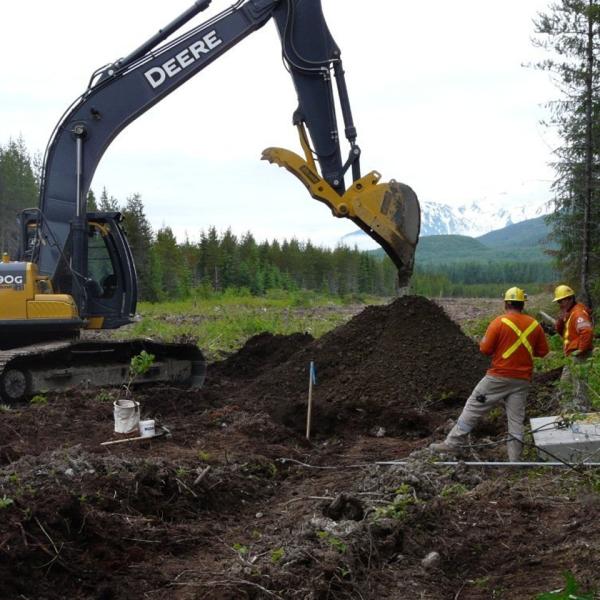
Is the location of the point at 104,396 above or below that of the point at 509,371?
below

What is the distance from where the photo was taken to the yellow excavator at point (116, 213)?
11.1 meters

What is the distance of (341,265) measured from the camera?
237ft

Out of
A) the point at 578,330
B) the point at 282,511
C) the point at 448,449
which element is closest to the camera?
the point at 282,511

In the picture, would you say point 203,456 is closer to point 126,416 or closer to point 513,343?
point 126,416

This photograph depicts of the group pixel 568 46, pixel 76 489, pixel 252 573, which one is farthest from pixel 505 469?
pixel 568 46

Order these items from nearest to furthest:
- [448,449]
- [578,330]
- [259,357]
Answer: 1. [448,449]
2. [578,330]
3. [259,357]

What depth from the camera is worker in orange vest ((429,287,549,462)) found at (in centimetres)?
763

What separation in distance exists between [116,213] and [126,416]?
13.3ft

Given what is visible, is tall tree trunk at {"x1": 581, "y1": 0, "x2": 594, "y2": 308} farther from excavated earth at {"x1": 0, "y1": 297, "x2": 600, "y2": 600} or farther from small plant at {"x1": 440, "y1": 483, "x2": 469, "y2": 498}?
small plant at {"x1": 440, "y1": 483, "x2": 469, "y2": 498}

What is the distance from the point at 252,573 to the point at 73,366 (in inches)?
284

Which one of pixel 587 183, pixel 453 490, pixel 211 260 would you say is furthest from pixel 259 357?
pixel 211 260

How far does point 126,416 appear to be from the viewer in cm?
866

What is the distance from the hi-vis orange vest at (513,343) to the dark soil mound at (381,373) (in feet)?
7.32

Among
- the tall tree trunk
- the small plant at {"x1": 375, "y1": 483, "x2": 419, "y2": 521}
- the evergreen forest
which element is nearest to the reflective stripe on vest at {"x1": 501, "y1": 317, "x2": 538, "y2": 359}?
the small plant at {"x1": 375, "y1": 483, "x2": 419, "y2": 521}
